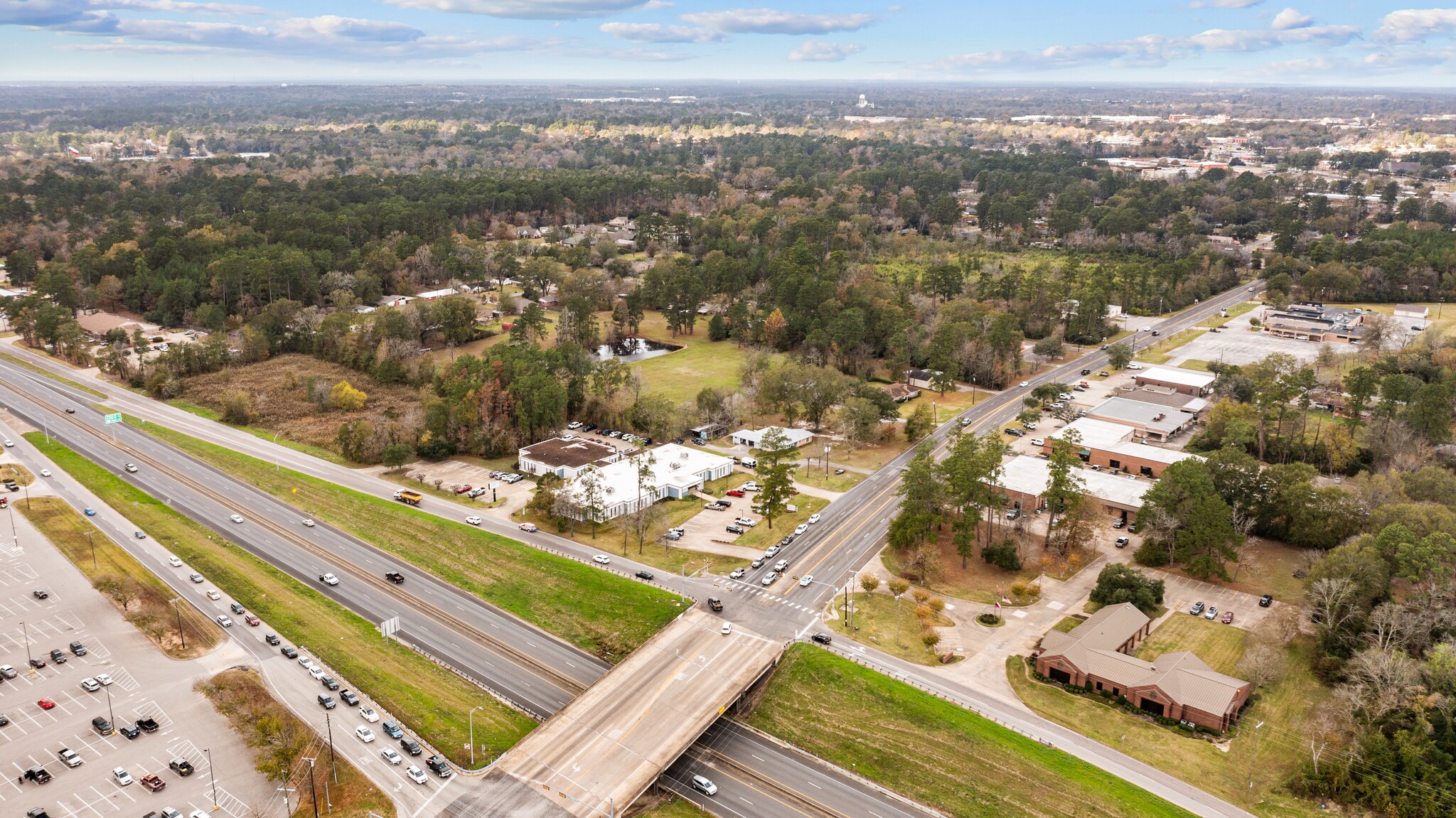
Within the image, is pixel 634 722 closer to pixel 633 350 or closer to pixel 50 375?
pixel 633 350

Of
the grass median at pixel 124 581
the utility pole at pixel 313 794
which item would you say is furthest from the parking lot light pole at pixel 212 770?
the grass median at pixel 124 581

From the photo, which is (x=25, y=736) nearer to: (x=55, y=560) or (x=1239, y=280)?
(x=55, y=560)

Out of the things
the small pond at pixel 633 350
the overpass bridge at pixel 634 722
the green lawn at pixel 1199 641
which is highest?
the small pond at pixel 633 350

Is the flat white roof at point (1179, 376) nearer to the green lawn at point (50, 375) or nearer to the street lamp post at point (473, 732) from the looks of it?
the street lamp post at point (473, 732)

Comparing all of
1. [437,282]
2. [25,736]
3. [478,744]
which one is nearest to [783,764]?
[478,744]

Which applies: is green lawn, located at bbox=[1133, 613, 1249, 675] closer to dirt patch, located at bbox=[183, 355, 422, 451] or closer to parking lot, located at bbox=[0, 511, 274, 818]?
parking lot, located at bbox=[0, 511, 274, 818]

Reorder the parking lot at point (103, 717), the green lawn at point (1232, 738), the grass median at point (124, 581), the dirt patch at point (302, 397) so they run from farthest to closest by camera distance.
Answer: the dirt patch at point (302, 397) → the grass median at point (124, 581) → the green lawn at point (1232, 738) → the parking lot at point (103, 717)
